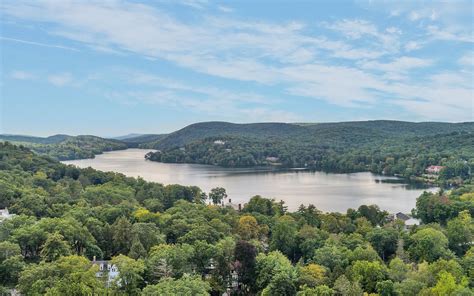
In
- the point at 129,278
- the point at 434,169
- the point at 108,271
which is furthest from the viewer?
the point at 434,169

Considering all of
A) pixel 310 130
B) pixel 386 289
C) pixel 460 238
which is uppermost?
pixel 310 130

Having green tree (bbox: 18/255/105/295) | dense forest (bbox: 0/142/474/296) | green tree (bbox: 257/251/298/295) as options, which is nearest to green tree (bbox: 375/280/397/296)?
dense forest (bbox: 0/142/474/296)

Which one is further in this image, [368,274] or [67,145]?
[67,145]

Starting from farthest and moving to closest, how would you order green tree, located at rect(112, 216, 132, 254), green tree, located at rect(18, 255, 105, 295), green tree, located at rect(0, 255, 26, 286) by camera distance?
green tree, located at rect(112, 216, 132, 254)
green tree, located at rect(0, 255, 26, 286)
green tree, located at rect(18, 255, 105, 295)

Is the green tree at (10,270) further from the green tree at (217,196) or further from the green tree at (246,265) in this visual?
the green tree at (217,196)

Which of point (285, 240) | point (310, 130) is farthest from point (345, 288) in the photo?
point (310, 130)

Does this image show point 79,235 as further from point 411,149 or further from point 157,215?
point 411,149

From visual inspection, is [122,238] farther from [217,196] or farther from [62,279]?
[217,196]

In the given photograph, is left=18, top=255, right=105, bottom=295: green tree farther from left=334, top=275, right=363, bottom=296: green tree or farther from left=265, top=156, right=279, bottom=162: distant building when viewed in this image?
left=265, top=156, right=279, bottom=162: distant building
